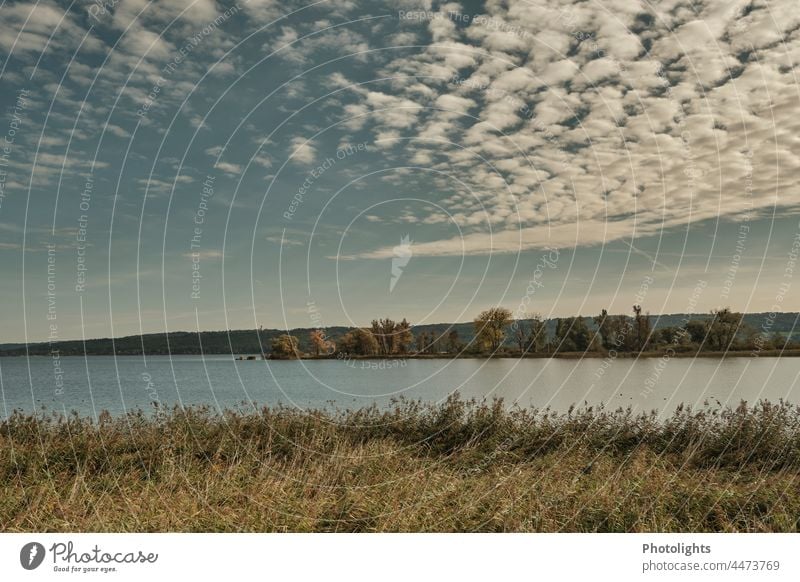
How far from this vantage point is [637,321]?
534 inches

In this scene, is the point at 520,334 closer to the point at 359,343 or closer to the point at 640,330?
the point at 640,330

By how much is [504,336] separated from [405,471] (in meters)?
4.88

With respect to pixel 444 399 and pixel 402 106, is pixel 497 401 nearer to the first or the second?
pixel 444 399

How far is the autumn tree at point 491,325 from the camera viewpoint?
1301cm

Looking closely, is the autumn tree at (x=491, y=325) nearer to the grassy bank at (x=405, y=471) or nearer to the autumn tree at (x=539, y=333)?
the autumn tree at (x=539, y=333)

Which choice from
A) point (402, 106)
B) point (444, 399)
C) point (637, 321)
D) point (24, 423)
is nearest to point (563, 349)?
point (637, 321)

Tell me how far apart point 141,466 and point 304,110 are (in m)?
5.73

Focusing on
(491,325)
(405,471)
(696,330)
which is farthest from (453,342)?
(405,471)

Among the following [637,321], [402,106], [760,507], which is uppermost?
[402,106]

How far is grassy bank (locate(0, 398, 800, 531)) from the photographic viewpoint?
6.76 m

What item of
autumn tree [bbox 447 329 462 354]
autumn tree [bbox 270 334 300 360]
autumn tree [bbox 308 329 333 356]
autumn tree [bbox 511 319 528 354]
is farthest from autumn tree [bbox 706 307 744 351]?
autumn tree [bbox 270 334 300 360]

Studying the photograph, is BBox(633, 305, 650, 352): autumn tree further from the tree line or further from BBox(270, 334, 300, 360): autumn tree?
BBox(270, 334, 300, 360): autumn tree

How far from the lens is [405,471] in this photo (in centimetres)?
900
